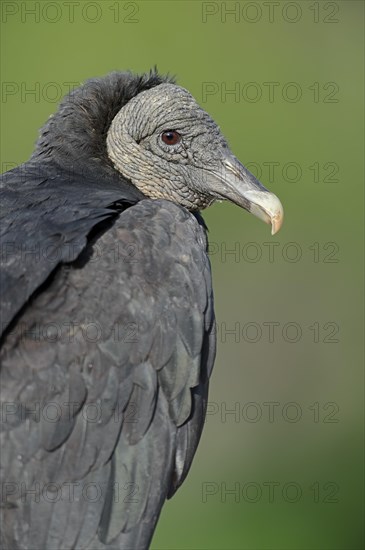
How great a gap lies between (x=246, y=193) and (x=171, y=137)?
18.8 inches

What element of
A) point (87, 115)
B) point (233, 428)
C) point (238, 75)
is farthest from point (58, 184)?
point (238, 75)

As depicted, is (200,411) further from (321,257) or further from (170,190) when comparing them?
(321,257)

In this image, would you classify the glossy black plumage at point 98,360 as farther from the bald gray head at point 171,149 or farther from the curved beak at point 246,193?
the bald gray head at point 171,149

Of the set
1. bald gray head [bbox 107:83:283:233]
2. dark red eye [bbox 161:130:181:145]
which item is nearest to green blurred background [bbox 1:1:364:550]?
bald gray head [bbox 107:83:283:233]

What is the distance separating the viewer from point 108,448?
4.06 meters

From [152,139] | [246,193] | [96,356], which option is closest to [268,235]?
[152,139]

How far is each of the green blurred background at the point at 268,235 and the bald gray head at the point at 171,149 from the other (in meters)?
3.01

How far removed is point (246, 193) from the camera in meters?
4.89

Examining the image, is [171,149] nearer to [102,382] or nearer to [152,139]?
[152,139]

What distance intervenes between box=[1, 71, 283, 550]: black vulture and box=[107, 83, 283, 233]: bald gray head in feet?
1.01

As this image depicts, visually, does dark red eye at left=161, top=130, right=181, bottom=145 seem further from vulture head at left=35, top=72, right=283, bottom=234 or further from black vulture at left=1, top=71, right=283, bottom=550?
black vulture at left=1, top=71, right=283, bottom=550

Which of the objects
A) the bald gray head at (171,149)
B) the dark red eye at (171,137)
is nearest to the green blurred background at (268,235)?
the bald gray head at (171,149)

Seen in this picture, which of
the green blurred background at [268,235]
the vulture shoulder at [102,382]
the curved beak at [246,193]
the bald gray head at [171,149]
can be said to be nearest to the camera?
the vulture shoulder at [102,382]

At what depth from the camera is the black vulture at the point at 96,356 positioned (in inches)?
155
